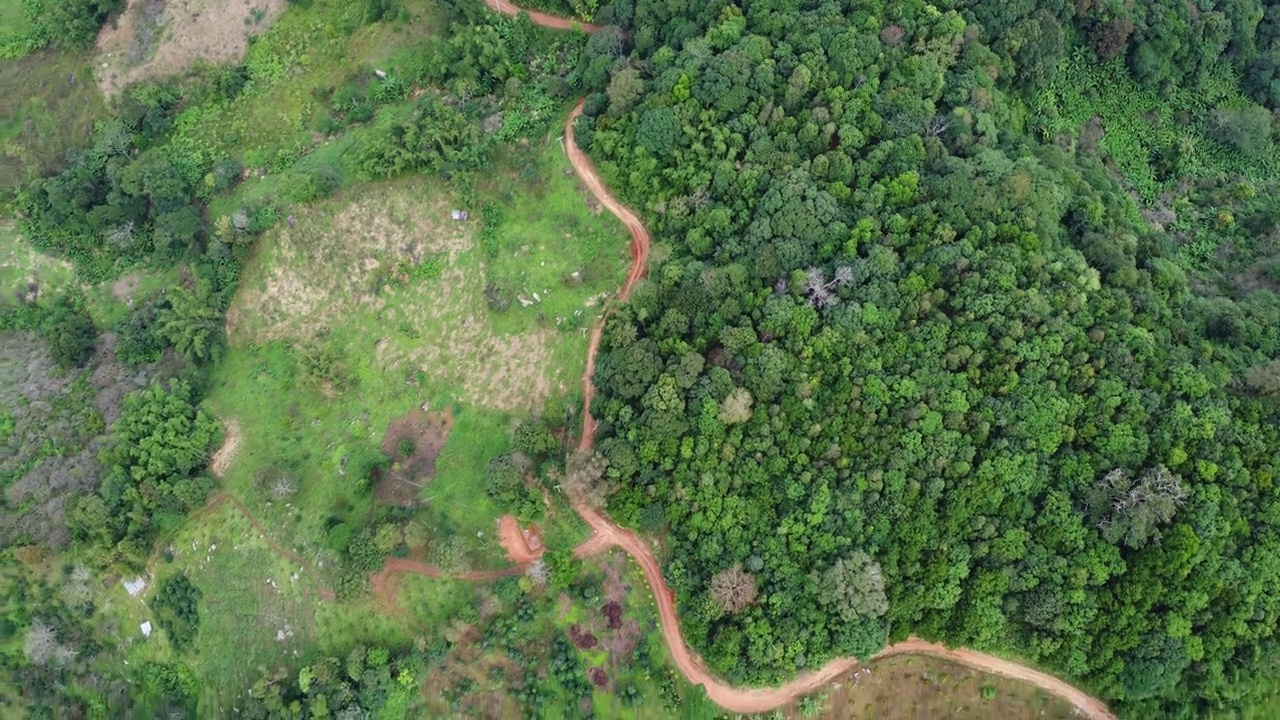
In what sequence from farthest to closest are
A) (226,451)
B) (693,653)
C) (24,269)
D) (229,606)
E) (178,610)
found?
1. (24,269)
2. (226,451)
3. (178,610)
4. (229,606)
5. (693,653)

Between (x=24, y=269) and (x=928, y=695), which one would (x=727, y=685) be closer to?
(x=928, y=695)

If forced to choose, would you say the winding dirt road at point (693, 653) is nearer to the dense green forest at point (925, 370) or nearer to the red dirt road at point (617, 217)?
the red dirt road at point (617, 217)

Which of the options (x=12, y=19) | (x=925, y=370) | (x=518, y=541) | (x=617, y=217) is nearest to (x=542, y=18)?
(x=617, y=217)

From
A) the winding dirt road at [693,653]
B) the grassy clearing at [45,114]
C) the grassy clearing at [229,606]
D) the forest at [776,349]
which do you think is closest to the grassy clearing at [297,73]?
the forest at [776,349]

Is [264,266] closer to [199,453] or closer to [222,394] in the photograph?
[222,394]

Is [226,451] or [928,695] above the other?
[928,695]

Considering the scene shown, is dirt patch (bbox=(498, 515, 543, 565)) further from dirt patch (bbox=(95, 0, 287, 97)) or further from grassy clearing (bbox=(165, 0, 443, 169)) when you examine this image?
dirt patch (bbox=(95, 0, 287, 97))

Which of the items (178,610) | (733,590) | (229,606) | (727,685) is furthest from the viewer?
(178,610)
